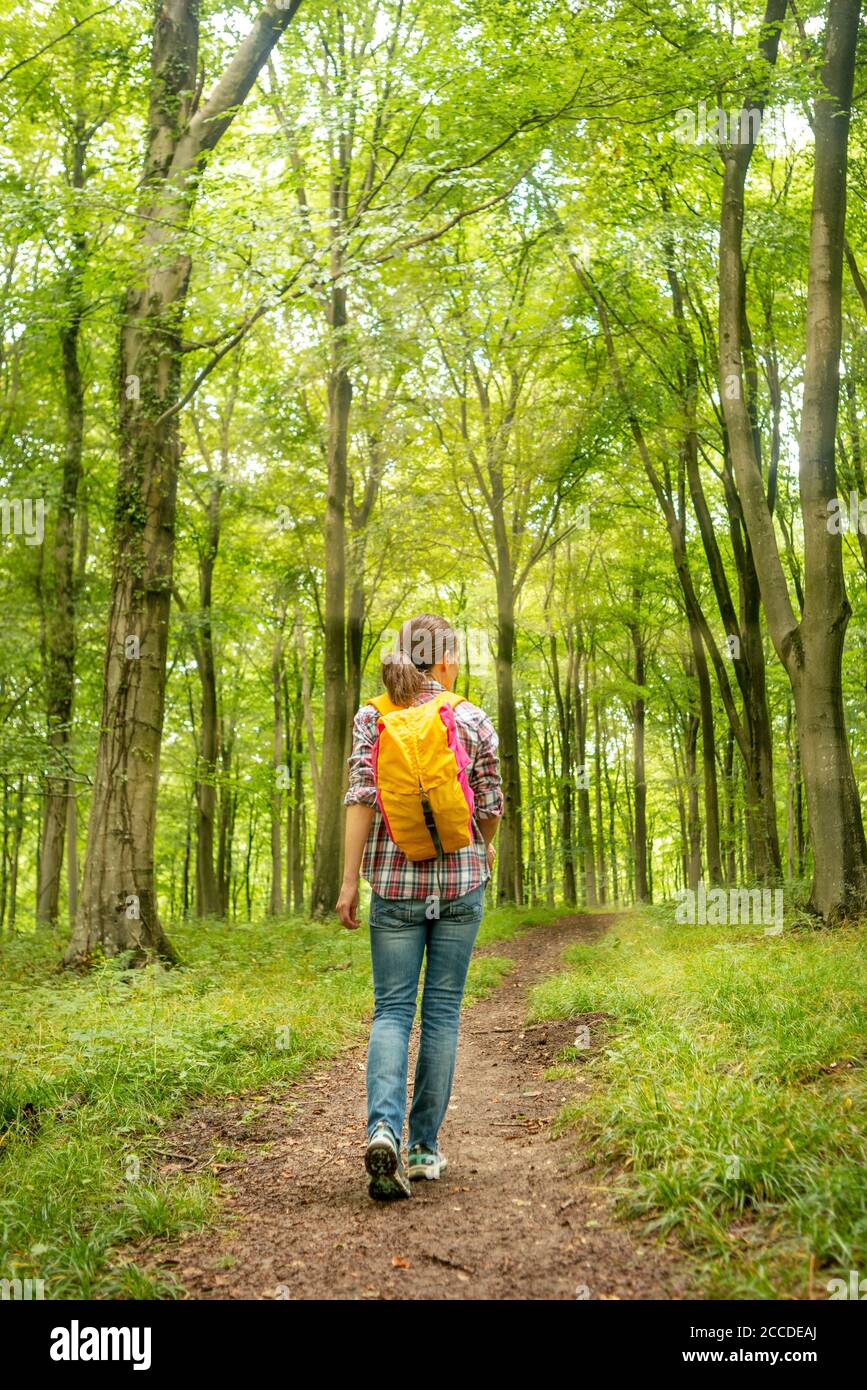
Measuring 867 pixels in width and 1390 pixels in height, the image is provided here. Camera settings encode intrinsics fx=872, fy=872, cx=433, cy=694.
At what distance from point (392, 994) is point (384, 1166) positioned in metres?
0.61

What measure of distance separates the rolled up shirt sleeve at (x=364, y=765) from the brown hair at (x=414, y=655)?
0.14m

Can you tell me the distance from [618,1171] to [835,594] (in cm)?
706

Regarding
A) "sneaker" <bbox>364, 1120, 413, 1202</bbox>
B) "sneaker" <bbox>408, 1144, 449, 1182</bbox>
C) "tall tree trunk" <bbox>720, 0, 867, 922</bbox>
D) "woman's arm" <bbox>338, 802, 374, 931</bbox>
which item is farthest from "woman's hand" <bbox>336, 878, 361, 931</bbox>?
"tall tree trunk" <bbox>720, 0, 867, 922</bbox>

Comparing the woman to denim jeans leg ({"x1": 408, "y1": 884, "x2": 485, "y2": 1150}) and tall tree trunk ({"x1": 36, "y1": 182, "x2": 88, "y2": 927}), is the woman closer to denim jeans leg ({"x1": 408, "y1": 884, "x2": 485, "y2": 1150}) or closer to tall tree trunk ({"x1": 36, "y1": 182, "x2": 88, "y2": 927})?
denim jeans leg ({"x1": 408, "y1": 884, "x2": 485, "y2": 1150})

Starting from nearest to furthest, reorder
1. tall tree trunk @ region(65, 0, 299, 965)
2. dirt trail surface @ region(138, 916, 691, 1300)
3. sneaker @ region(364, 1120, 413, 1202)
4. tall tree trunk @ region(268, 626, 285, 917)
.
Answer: dirt trail surface @ region(138, 916, 691, 1300) → sneaker @ region(364, 1120, 413, 1202) → tall tree trunk @ region(65, 0, 299, 965) → tall tree trunk @ region(268, 626, 285, 917)

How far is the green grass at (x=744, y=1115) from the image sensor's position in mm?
2479

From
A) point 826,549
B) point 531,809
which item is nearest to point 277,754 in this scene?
point 531,809

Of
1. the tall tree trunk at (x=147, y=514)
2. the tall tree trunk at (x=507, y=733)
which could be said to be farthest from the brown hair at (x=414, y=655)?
the tall tree trunk at (x=507, y=733)

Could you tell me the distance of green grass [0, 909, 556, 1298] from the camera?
2975 millimetres

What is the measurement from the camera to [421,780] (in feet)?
11.2

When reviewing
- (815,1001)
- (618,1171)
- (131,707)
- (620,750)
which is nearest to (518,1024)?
(815,1001)

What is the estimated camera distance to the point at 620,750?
107 ft

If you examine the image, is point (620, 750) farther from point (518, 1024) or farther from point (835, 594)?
point (518, 1024)
